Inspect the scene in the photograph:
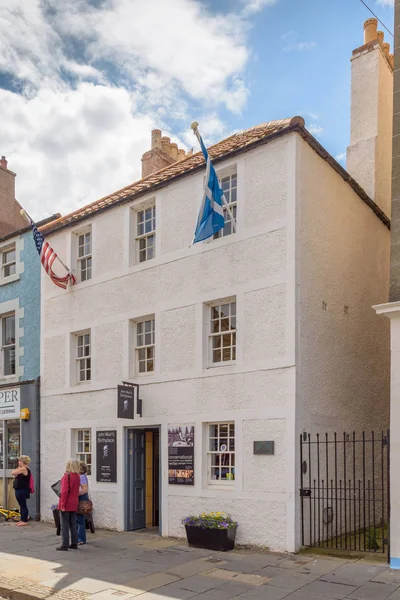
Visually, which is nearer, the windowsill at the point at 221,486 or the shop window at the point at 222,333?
the windowsill at the point at 221,486

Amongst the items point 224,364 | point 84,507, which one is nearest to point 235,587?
point 84,507

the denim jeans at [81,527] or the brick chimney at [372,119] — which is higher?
the brick chimney at [372,119]

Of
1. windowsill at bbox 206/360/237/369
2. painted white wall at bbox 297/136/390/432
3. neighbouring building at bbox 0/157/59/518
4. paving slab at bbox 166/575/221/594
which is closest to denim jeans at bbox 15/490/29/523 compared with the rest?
neighbouring building at bbox 0/157/59/518

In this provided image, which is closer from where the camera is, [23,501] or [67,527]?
[67,527]

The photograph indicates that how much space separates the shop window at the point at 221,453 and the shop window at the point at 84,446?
379 centimetres

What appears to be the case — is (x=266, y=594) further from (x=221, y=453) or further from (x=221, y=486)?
(x=221, y=453)

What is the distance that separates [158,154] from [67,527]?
11.3 metres

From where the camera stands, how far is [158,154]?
18.8m

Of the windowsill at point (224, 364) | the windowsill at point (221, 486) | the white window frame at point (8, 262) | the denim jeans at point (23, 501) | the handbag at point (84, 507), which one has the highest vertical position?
the white window frame at point (8, 262)

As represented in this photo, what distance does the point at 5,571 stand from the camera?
10.1 metres

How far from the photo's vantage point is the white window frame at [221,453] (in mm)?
12133

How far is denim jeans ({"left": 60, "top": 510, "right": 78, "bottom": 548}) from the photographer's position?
11.7 m

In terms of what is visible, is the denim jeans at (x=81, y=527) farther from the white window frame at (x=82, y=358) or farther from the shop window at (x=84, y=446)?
the white window frame at (x=82, y=358)

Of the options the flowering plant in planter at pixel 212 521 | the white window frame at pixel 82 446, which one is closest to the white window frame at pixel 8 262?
the white window frame at pixel 82 446
